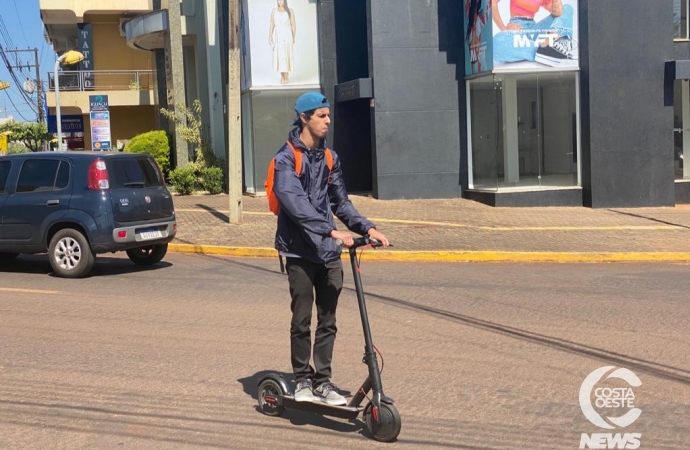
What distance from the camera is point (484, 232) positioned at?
15.1m

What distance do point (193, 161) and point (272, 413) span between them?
777 inches

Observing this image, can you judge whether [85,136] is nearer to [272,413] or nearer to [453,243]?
[453,243]

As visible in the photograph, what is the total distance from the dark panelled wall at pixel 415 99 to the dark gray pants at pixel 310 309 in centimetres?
1531

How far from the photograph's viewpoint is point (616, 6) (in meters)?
18.6

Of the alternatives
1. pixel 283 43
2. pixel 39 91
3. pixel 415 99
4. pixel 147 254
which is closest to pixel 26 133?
pixel 39 91

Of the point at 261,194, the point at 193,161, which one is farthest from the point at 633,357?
the point at 193,161

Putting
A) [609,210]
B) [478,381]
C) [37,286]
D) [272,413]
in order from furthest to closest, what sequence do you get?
[609,210], [37,286], [478,381], [272,413]

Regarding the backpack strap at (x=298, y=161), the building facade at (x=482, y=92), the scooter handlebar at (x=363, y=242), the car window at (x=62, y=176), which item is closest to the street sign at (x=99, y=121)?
the building facade at (x=482, y=92)

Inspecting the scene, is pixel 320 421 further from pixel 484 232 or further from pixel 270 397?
pixel 484 232

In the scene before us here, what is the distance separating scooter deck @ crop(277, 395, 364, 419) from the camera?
5.00 meters

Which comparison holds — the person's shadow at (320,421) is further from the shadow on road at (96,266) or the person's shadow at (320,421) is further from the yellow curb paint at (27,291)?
the shadow on road at (96,266)

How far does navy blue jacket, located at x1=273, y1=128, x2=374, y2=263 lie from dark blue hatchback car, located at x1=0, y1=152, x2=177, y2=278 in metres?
6.81

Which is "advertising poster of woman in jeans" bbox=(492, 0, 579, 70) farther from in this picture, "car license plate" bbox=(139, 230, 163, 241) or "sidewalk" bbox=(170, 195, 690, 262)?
"car license plate" bbox=(139, 230, 163, 241)

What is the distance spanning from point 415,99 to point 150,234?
33.0 ft
